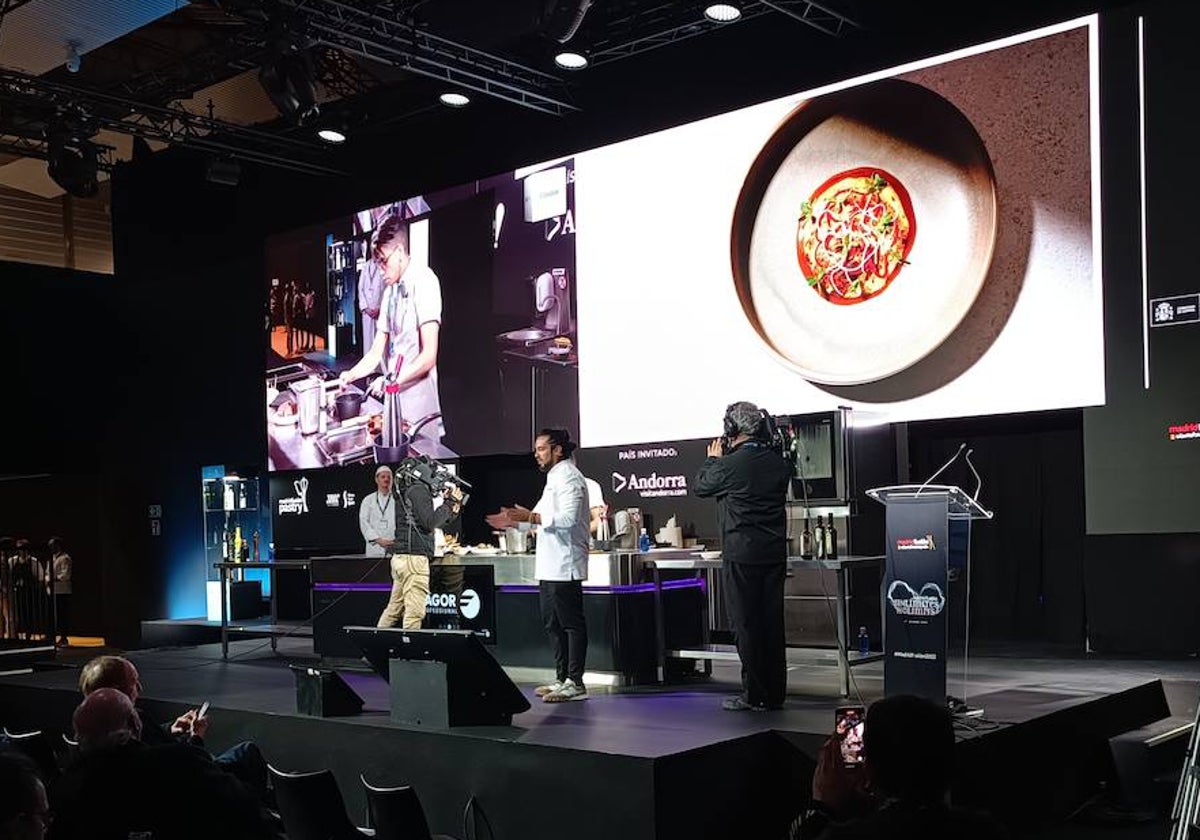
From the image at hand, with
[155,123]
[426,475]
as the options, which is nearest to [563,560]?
[426,475]

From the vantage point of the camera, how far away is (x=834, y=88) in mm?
9109

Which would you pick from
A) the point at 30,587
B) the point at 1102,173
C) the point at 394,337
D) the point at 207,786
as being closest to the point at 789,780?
the point at 207,786

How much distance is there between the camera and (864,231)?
29.2 ft

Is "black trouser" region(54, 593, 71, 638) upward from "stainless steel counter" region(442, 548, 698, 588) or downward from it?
downward

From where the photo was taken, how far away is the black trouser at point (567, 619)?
688 cm

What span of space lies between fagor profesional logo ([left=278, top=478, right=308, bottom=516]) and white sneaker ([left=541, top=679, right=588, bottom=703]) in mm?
6649

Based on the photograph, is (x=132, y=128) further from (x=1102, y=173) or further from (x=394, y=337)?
(x=1102, y=173)

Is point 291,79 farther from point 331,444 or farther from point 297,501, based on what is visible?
point 297,501

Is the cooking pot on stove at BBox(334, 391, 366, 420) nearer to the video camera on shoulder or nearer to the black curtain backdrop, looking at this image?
the video camera on shoulder

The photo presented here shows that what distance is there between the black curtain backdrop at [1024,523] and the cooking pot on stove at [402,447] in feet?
15.2

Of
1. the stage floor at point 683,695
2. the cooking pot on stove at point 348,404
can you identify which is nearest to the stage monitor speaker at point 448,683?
the stage floor at point 683,695

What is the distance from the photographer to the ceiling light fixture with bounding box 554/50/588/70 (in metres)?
9.61

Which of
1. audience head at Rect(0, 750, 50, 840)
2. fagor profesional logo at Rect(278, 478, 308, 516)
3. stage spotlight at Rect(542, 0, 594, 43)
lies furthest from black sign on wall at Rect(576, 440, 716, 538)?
audience head at Rect(0, 750, 50, 840)

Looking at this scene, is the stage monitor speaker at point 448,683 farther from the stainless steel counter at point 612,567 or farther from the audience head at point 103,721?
the audience head at point 103,721
